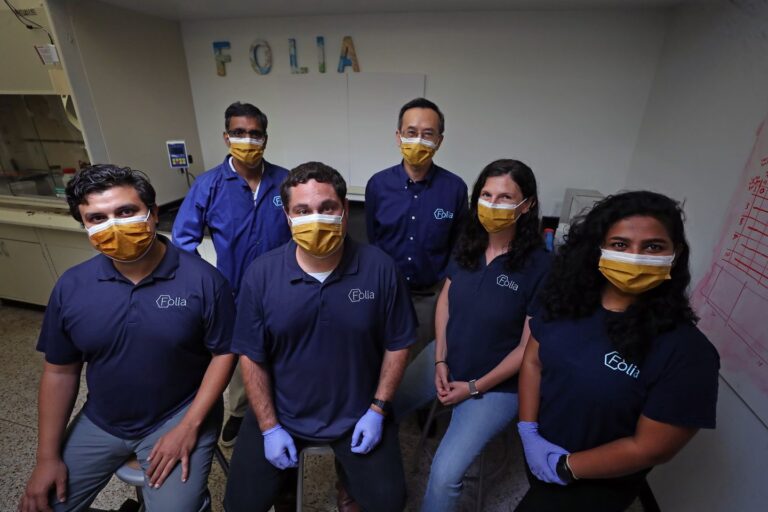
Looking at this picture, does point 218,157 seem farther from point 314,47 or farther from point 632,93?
point 632,93

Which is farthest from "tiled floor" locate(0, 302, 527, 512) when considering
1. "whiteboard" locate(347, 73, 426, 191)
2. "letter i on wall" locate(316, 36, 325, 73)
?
"letter i on wall" locate(316, 36, 325, 73)

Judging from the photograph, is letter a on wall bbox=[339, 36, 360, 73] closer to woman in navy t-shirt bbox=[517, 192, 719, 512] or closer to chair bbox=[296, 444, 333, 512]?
woman in navy t-shirt bbox=[517, 192, 719, 512]

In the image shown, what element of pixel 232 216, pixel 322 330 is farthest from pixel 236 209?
pixel 322 330

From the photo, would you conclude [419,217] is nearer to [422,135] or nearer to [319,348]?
[422,135]

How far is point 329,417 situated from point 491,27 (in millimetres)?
2378

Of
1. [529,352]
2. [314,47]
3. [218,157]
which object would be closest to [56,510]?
[529,352]

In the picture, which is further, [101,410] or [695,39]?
[695,39]

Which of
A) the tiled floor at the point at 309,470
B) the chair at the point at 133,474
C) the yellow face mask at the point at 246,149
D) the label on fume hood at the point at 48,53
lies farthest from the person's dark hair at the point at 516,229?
the label on fume hood at the point at 48,53

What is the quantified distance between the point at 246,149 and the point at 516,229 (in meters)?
1.27

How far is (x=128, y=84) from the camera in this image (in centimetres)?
228

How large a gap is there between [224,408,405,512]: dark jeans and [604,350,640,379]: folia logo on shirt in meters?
0.76

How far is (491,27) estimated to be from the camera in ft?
7.23

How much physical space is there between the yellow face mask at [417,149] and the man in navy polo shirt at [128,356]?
3.31 feet

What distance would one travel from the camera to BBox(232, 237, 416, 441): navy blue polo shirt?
116 centimetres
